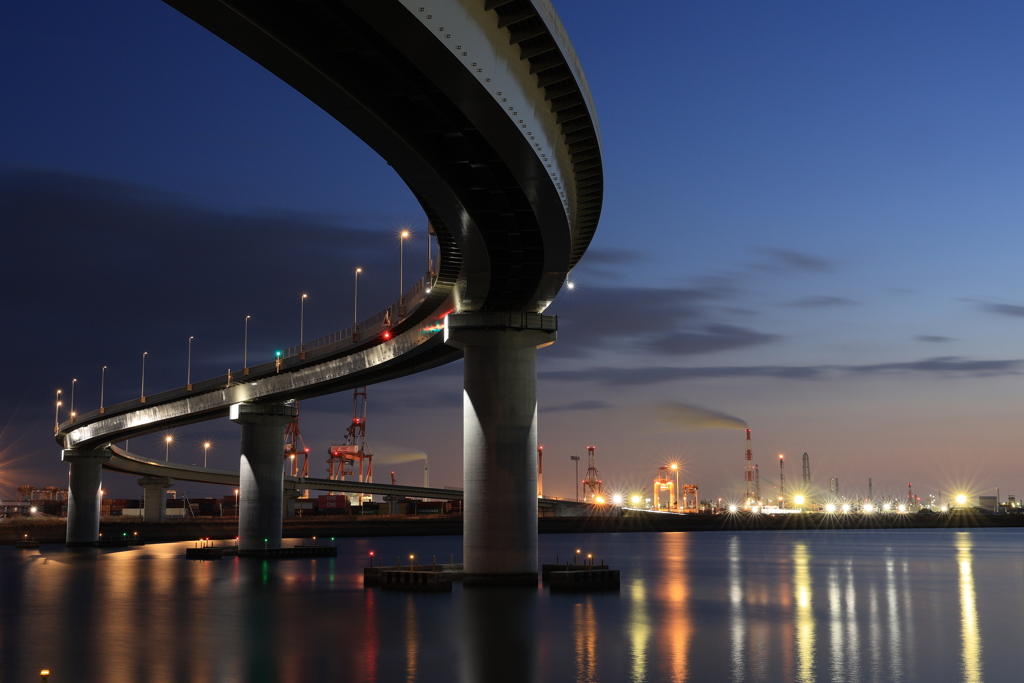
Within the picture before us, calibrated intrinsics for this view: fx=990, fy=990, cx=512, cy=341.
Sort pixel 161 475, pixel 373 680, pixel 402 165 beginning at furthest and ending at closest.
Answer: pixel 161 475
pixel 402 165
pixel 373 680

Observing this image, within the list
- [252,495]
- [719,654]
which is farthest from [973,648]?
[252,495]

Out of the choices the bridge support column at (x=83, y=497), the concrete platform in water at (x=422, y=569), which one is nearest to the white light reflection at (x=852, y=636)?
the concrete platform in water at (x=422, y=569)

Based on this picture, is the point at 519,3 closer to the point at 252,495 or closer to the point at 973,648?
the point at 973,648

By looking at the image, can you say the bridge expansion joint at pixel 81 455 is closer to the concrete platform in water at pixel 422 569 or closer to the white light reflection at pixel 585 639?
the concrete platform in water at pixel 422 569

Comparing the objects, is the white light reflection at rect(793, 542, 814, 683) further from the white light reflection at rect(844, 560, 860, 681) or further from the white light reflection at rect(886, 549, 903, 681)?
the white light reflection at rect(886, 549, 903, 681)

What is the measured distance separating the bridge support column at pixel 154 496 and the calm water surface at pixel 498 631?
395ft

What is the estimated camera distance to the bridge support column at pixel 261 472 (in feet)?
267

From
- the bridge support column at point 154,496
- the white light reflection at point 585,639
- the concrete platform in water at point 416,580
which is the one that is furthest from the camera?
the bridge support column at point 154,496

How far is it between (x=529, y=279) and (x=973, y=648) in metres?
23.4

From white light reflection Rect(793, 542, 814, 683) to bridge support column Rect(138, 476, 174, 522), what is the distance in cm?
13594

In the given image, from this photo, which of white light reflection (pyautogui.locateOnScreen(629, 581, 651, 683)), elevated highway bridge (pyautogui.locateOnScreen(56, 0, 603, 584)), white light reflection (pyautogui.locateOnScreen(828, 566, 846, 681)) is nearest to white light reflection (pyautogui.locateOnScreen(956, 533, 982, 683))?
white light reflection (pyautogui.locateOnScreen(828, 566, 846, 681))

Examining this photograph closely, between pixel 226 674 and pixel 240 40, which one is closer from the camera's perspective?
pixel 240 40

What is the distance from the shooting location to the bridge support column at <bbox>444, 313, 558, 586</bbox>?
47.6m

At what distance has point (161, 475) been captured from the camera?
179375 millimetres
